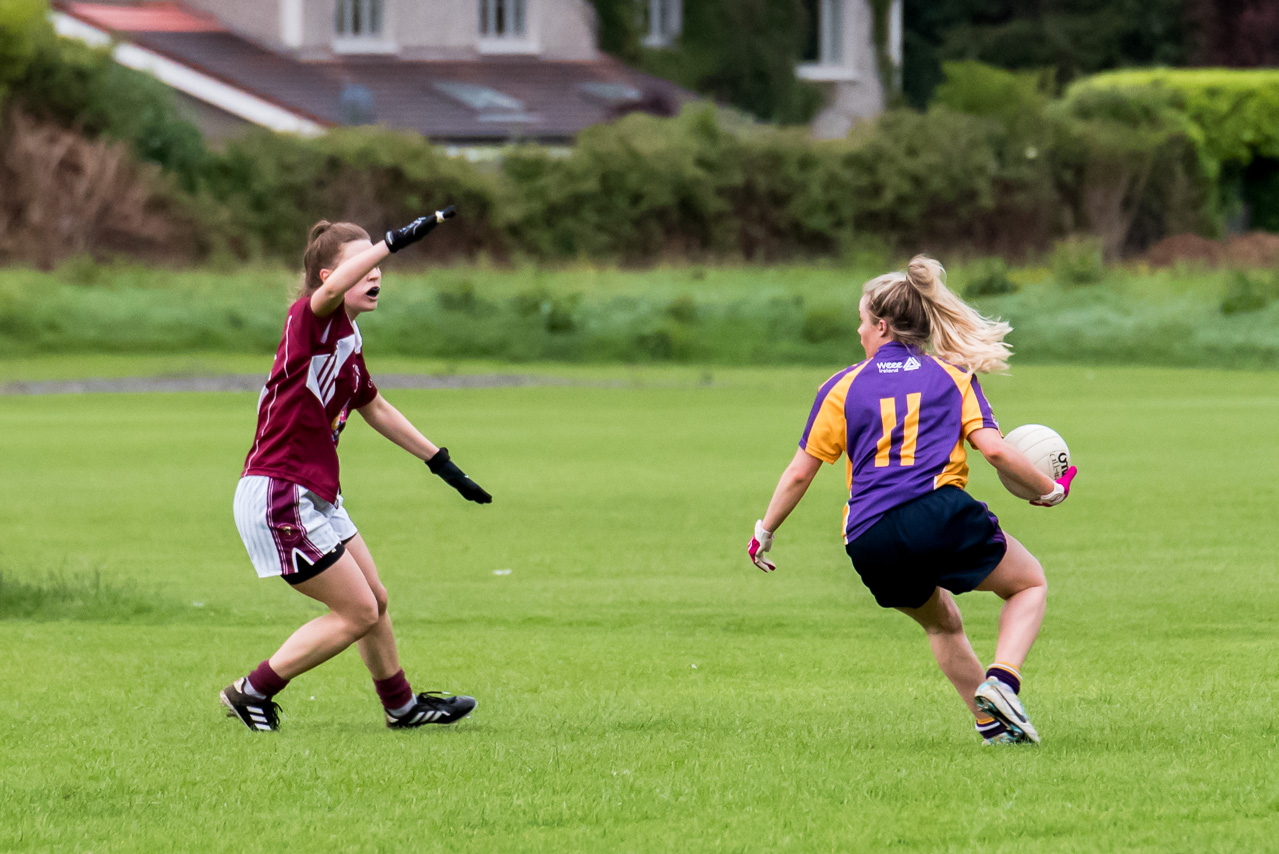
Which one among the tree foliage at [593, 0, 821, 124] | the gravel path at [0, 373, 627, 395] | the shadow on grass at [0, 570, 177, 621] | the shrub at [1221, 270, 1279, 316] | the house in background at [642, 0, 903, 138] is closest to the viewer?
the shadow on grass at [0, 570, 177, 621]

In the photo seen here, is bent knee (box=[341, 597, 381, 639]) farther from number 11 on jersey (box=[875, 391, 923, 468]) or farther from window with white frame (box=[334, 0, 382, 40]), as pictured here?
window with white frame (box=[334, 0, 382, 40])

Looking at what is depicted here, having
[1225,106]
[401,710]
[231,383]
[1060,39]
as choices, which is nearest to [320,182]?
[231,383]

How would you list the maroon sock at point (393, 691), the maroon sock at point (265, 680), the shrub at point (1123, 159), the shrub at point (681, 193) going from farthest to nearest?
the shrub at point (1123, 159), the shrub at point (681, 193), the maroon sock at point (393, 691), the maroon sock at point (265, 680)

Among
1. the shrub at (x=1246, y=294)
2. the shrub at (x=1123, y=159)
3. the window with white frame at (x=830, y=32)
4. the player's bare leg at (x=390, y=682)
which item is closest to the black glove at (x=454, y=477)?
the player's bare leg at (x=390, y=682)

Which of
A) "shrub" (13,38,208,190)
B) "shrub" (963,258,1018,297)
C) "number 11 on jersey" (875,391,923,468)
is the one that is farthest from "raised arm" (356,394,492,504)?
"shrub" (13,38,208,190)

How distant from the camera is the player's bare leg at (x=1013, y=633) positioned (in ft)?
19.8

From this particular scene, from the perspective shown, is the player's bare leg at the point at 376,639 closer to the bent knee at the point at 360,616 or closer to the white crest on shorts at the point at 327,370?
the bent knee at the point at 360,616

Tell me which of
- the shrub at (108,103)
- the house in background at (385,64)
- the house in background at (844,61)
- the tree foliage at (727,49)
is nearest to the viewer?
the shrub at (108,103)

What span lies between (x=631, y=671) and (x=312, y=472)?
2311 mm

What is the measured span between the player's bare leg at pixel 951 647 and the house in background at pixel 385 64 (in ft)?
119

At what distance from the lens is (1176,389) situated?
2755cm

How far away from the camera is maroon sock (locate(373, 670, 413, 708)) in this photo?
693 cm

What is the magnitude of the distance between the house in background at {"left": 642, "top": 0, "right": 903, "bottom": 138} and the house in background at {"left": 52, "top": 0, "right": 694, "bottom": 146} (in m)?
5.53

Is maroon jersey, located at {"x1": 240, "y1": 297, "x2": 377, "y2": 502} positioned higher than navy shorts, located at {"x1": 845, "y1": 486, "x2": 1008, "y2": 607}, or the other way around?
maroon jersey, located at {"x1": 240, "y1": 297, "x2": 377, "y2": 502}
